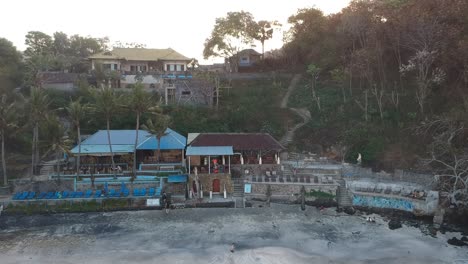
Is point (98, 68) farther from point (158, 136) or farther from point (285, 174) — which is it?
point (285, 174)

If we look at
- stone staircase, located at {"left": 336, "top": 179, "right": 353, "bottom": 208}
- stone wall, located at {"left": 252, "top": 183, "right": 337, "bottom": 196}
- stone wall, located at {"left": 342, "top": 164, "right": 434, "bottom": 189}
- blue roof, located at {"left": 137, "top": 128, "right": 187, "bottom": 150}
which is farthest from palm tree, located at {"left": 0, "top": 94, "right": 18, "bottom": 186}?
stone wall, located at {"left": 342, "top": 164, "right": 434, "bottom": 189}

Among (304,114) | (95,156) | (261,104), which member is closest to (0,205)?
(95,156)

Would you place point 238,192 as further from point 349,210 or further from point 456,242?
point 456,242

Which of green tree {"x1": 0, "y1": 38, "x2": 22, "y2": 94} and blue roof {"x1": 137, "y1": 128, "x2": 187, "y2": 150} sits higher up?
green tree {"x1": 0, "y1": 38, "x2": 22, "y2": 94}

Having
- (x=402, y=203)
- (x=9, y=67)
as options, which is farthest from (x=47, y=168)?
(x=402, y=203)

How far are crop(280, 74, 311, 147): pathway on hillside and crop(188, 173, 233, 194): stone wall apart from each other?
12943mm

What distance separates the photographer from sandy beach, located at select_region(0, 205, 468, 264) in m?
24.9

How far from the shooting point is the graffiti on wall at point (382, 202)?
33.6 m

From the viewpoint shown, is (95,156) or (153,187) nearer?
(153,187)

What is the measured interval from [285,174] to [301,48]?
3307cm

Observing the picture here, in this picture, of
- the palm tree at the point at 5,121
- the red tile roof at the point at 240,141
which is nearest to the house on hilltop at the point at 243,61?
the red tile roof at the point at 240,141

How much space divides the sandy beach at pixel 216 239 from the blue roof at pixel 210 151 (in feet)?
22.3

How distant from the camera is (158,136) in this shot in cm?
3812

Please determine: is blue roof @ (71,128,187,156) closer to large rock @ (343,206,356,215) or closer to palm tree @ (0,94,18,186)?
palm tree @ (0,94,18,186)
